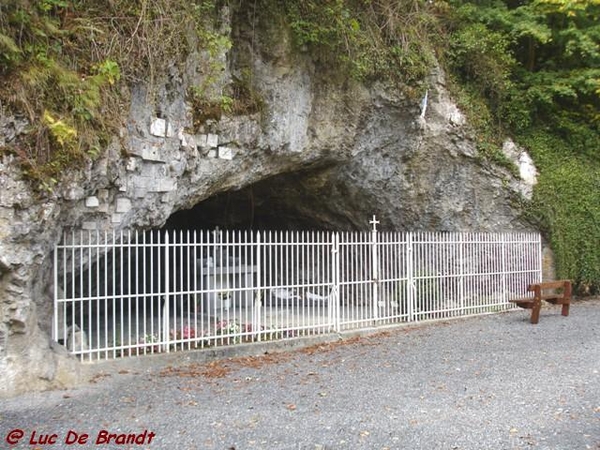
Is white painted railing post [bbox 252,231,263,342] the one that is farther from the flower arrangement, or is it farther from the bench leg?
the bench leg

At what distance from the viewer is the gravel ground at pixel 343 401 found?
4660 millimetres

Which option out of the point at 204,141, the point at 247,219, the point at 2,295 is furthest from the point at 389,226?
the point at 2,295

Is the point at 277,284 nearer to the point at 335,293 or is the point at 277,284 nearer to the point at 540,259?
the point at 335,293

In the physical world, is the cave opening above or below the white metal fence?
above

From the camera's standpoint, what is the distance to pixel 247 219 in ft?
47.4

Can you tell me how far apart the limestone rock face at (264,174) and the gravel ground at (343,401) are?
1196mm

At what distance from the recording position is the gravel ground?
4660mm

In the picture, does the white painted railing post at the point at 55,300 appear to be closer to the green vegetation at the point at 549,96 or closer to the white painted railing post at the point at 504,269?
the white painted railing post at the point at 504,269

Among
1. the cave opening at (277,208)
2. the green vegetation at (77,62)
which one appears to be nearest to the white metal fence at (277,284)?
the green vegetation at (77,62)

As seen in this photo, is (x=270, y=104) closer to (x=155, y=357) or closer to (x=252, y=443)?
(x=155, y=357)

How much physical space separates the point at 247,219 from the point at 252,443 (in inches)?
400

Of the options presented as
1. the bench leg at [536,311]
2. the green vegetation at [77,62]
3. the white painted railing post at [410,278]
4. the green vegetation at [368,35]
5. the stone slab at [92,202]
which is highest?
the green vegetation at [368,35]

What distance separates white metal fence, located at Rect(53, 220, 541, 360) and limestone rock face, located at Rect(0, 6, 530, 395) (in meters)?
0.61

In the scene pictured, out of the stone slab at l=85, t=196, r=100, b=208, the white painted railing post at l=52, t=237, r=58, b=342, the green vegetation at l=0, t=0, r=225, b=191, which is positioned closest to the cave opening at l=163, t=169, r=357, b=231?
the green vegetation at l=0, t=0, r=225, b=191
